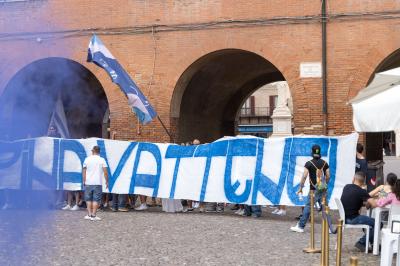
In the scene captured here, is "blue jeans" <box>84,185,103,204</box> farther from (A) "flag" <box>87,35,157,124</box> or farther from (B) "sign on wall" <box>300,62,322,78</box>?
(B) "sign on wall" <box>300,62,322,78</box>

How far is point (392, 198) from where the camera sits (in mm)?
8727

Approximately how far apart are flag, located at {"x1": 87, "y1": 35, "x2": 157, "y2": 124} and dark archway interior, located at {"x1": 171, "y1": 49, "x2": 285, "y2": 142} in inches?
96.1

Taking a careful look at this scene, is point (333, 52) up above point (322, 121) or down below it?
above

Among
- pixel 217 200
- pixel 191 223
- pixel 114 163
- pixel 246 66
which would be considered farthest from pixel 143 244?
pixel 246 66

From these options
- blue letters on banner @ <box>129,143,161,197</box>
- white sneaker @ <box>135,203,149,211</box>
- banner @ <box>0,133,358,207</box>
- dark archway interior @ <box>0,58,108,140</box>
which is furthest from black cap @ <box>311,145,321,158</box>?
dark archway interior @ <box>0,58,108,140</box>

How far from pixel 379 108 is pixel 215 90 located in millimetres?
15564

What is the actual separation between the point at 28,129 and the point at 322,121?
45.9 ft

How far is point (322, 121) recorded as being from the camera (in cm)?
1695

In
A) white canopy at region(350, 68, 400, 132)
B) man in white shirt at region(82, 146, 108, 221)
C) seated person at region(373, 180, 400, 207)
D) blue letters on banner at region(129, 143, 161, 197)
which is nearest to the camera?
white canopy at region(350, 68, 400, 132)

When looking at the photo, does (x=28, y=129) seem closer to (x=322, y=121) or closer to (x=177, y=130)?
(x=322, y=121)

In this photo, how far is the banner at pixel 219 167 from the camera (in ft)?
42.4

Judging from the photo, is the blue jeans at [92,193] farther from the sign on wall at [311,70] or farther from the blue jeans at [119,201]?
the sign on wall at [311,70]

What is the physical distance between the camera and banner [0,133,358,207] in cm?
1292

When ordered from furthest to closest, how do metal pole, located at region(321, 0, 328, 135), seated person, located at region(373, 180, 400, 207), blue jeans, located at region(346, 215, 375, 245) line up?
metal pole, located at region(321, 0, 328, 135) → blue jeans, located at region(346, 215, 375, 245) → seated person, located at region(373, 180, 400, 207)
